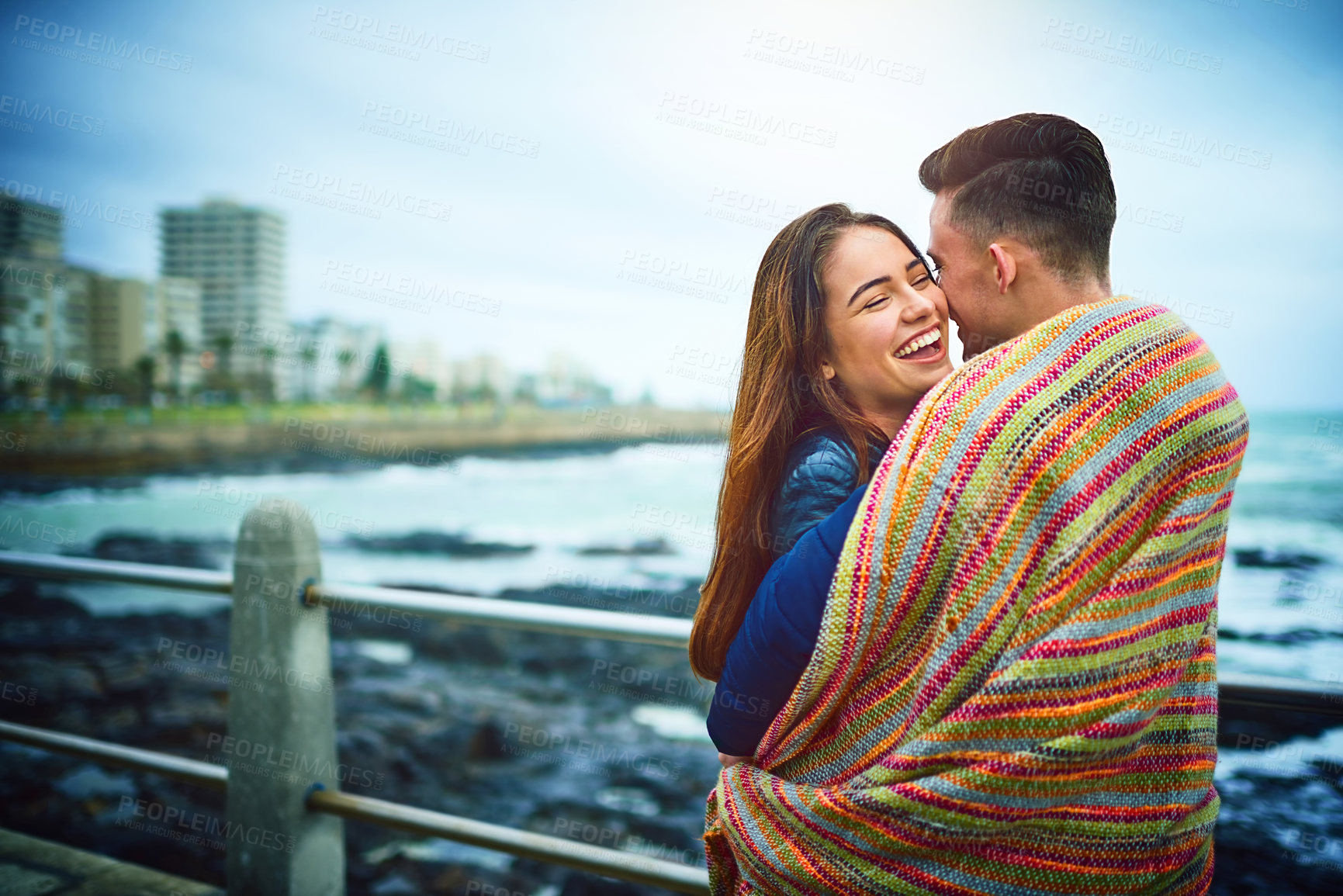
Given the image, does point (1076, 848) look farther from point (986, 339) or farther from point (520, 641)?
point (520, 641)

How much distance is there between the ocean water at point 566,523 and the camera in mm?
17875

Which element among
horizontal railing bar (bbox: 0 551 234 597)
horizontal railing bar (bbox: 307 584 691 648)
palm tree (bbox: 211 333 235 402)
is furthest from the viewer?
palm tree (bbox: 211 333 235 402)

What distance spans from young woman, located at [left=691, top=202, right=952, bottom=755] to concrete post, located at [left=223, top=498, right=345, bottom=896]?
46.5 inches

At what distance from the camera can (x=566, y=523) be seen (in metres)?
40.8

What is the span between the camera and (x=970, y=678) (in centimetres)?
93

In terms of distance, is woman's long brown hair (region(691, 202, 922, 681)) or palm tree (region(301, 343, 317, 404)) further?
palm tree (region(301, 343, 317, 404))

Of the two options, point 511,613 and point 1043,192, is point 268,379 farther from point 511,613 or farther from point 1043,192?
point 1043,192

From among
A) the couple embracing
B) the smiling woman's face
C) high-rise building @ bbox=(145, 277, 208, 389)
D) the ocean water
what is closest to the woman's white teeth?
the smiling woman's face

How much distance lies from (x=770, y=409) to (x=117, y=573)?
1.92 metres

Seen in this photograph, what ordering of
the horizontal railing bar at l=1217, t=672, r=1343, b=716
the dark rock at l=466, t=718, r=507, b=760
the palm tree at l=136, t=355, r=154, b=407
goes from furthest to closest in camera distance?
the palm tree at l=136, t=355, r=154, b=407
the dark rock at l=466, t=718, r=507, b=760
the horizontal railing bar at l=1217, t=672, r=1343, b=716

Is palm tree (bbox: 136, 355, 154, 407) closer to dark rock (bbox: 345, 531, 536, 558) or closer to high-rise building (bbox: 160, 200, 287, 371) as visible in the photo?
high-rise building (bbox: 160, 200, 287, 371)

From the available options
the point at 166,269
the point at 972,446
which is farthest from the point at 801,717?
the point at 166,269

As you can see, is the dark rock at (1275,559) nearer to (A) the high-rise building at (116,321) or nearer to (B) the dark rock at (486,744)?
(B) the dark rock at (486,744)

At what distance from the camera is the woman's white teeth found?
1.31m
